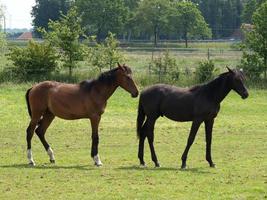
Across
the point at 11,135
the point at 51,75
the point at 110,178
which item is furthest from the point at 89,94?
the point at 51,75

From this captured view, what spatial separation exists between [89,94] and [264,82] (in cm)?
2540

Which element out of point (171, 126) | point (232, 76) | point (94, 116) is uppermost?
point (232, 76)

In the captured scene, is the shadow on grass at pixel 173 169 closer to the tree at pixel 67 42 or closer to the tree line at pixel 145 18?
the tree at pixel 67 42

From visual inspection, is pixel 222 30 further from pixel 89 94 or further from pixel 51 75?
pixel 89 94

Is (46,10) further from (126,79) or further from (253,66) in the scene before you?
(126,79)

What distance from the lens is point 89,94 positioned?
48.8ft

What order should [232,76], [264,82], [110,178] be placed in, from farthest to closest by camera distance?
1. [264,82]
2. [232,76]
3. [110,178]

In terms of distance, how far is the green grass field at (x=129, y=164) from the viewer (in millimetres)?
11148

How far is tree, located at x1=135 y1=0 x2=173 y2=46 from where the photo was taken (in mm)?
97562

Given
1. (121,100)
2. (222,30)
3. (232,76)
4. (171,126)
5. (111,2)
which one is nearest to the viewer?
(232,76)

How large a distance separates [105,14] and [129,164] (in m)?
83.7

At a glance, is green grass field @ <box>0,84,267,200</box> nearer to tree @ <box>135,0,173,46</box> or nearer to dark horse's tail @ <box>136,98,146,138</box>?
dark horse's tail @ <box>136,98,146,138</box>

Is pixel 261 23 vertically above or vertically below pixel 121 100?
above

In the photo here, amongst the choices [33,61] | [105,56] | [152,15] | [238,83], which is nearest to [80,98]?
[238,83]
